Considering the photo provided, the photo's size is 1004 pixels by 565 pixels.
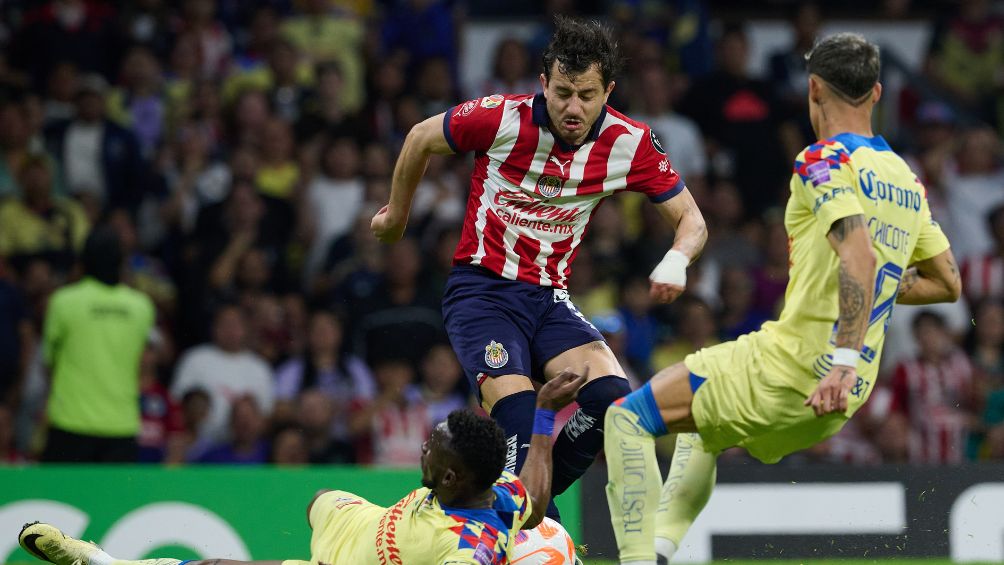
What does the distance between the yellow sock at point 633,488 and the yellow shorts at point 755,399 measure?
0.26 metres

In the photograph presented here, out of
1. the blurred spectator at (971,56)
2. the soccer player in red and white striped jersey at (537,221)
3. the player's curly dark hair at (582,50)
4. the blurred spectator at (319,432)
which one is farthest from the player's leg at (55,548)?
the blurred spectator at (971,56)

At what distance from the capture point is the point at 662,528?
20.8 ft

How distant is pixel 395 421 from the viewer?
10797 millimetres

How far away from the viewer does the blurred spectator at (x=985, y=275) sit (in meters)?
12.2

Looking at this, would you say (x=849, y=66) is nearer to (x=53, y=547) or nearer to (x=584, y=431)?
(x=584, y=431)

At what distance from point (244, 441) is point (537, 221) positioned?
481cm

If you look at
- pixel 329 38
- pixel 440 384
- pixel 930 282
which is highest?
pixel 329 38

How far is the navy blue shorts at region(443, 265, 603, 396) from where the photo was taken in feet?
21.2

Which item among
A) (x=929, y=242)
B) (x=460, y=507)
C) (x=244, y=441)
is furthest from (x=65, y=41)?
(x=929, y=242)

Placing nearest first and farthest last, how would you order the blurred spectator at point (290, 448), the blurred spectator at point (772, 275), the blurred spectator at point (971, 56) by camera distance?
the blurred spectator at point (290, 448) → the blurred spectator at point (772, 275) → the blurred spectator at point (971, 56)

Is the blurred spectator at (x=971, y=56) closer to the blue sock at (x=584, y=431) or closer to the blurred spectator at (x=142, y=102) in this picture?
the blurred spectator at (x=142, y=102)

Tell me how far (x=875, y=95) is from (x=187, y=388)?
666cm

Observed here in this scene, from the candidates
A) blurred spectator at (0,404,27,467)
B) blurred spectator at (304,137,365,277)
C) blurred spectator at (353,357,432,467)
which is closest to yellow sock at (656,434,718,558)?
blurred spectator at (353,357,432,467)

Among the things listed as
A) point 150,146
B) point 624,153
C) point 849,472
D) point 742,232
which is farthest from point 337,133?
point 624,153
